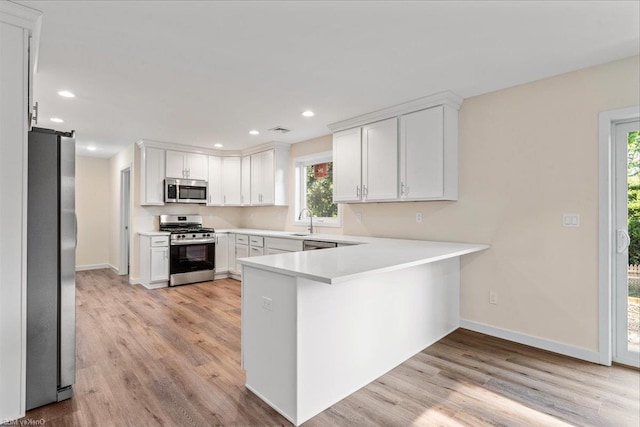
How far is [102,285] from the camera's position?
542 centimetres

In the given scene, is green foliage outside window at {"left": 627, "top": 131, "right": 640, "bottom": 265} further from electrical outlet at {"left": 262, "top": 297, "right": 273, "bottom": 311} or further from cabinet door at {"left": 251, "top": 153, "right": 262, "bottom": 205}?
cabinet door at {"left": 251, "top": 153, "right": 262, "bottom": 205}

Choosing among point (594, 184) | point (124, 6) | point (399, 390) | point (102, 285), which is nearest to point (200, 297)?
point (102, 285)

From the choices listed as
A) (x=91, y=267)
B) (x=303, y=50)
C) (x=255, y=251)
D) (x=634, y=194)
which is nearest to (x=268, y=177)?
(x=255, y=251)

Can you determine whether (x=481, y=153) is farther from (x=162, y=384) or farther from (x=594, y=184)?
(x=162, y=384)

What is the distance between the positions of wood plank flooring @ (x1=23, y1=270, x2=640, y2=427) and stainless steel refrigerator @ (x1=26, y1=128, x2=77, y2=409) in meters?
0.18

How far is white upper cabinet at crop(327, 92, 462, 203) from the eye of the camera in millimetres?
3332

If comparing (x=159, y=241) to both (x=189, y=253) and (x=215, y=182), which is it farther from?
(x=215, y=182)

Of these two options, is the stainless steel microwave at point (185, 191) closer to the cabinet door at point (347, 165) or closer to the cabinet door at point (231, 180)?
the cabinet door at point (231, 180)

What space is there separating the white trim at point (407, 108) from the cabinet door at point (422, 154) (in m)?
0.06

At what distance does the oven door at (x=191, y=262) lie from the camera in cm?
528

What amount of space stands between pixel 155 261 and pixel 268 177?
223 cm

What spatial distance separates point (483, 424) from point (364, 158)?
281cm

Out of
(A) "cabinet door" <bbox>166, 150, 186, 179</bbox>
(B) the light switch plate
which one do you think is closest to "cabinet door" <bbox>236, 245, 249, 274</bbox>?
(A) "cabinet door" <bbox>166, 150, 186, 179</bbox>

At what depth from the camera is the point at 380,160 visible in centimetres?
379
